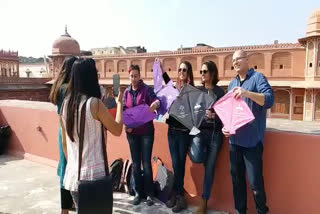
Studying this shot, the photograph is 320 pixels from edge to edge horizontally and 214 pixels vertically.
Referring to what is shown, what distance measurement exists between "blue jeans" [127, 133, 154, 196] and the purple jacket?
2.3 inches

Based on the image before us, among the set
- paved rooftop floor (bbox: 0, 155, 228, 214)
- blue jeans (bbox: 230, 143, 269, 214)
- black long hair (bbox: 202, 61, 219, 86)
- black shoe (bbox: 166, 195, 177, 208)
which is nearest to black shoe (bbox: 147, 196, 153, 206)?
paved rooftop floor (bbox: 0, 155, 228, 214)

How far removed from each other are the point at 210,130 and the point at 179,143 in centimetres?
33

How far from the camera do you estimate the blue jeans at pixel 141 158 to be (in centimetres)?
276

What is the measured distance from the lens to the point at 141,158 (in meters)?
2.87

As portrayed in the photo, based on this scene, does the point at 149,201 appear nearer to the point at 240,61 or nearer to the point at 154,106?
the point at 154,106

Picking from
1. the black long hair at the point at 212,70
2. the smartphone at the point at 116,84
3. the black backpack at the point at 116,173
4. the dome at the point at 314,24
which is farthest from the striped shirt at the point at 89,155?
the dome at the point at 314,24

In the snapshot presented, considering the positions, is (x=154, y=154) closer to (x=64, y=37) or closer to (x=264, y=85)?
(x=264, y=85)

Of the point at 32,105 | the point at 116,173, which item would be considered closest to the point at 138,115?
the point at 116,173

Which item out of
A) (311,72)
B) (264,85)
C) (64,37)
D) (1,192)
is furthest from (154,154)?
(64,37)

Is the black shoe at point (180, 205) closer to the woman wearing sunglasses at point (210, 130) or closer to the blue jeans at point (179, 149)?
the blue jeans at point (179, 149)

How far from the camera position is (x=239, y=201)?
2396 mm

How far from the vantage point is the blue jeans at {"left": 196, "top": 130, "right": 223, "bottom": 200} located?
8.33 ft

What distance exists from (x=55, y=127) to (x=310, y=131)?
340 cm

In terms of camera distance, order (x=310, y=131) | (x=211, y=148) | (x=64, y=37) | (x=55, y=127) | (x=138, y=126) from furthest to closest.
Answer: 1. (x=64, y=37)
2. (x=55, y=127)
3. (x=138, y=126)
4. (x=211, y=148)
5. (x=310, y=131)
